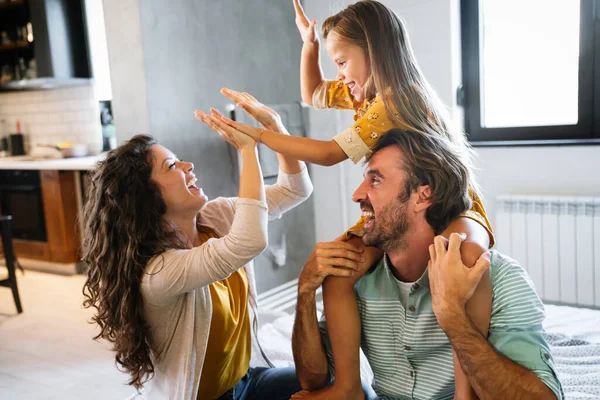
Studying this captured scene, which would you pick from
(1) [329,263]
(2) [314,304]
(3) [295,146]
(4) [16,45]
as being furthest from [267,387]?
(4) [16,45]

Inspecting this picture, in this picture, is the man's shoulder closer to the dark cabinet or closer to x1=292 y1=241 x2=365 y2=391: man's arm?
x1=292 y1=241 x2=365 y2=391: man's arm

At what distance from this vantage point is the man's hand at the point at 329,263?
52.7 inches

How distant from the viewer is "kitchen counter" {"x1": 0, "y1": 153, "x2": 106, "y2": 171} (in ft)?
13.5

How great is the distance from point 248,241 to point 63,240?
3.45 m

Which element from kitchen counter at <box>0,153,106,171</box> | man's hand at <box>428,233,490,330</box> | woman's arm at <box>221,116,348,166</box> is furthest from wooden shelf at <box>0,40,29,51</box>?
man's hand at <box>428,233,490,330</box>

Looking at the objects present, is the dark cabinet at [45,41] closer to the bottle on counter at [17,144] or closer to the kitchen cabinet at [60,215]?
the bottle on counter at [17,144]

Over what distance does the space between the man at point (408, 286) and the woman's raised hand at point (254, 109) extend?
405mm

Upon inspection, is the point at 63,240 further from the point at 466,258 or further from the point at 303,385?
the point at 466,258

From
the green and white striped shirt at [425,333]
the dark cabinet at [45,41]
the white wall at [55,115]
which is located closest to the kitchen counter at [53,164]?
the white wall at [55,115]

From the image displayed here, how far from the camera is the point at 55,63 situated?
436 centimetres

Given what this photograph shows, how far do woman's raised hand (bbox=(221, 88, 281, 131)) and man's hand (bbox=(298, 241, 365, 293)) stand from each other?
0.47m

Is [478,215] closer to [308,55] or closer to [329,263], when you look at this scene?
[329,263]

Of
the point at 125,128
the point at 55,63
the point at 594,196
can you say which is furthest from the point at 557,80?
the point at 55,63

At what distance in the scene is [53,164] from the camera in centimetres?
425
